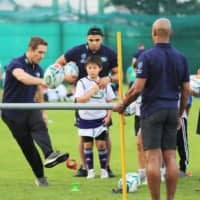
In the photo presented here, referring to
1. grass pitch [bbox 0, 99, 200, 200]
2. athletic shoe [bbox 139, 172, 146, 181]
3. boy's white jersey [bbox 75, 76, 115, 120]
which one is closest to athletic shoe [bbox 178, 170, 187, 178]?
grass pitch [bbox 0, 99, 200, 200]

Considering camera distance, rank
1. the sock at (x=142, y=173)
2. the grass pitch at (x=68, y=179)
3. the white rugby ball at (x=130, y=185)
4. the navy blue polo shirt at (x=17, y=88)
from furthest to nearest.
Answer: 1. the sock at (x=142, y=173)
2. the navy blue polo shirt at (x=17, y=88)
3. the white rugby ball at (x=130, y=185)
4. the grass pitch at (x=68, y=179)

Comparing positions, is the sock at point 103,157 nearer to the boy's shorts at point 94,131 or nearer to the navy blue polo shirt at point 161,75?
the boy's shorts at point 94,131

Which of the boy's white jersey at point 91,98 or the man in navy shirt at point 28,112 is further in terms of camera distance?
the boy's white jersey at point 91,98

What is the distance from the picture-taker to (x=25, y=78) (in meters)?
6.71

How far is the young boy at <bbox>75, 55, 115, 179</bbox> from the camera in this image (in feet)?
25.9

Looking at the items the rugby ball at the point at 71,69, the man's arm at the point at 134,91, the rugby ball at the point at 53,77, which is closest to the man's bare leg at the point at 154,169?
the man's arm at the point at 134,91

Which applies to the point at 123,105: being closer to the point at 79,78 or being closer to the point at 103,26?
the point at 79,78

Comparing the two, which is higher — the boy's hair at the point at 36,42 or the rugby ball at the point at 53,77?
the boy's hair at the point at 36,42

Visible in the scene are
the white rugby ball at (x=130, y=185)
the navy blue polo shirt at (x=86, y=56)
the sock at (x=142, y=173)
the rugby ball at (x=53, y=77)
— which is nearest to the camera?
the white rugby ball at (x=130, y=185)

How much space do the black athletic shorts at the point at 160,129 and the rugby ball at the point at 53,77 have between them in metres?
1.73

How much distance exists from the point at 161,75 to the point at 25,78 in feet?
6.38

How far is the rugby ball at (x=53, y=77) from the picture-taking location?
23.0 ft

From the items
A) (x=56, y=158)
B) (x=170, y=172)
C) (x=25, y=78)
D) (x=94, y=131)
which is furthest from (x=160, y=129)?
(x=94, y=131)

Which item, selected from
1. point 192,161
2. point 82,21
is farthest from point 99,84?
point 82,21
